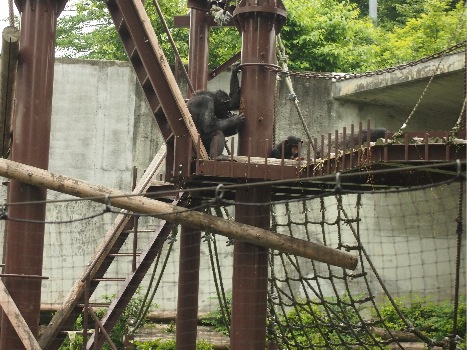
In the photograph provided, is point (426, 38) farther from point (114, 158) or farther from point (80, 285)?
point (80, 285)

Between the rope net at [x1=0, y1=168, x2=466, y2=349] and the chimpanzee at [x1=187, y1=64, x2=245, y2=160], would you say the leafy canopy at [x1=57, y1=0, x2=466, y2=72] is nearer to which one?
the rope net at [x1=0, y1=168, x2=466, y2=349]

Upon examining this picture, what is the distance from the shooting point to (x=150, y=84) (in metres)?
7.23

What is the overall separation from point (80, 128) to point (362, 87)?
3.85m

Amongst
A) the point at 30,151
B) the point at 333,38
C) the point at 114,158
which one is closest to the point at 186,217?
the point at 30,151

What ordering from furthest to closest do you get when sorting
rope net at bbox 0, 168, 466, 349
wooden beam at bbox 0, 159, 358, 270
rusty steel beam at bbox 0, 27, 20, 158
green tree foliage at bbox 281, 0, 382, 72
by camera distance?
1. green tree foliage at bbox 281, 0, 382, 72
2. rope net at bbox 0, 168, 466, 349
3. rusty steel beam at bbox 0, 27, 20, 158
4. wooden beam at bbox 0, 159, 358, 270

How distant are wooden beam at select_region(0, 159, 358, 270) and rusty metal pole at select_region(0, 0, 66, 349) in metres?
0.43

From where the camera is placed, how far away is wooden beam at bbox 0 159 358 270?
6648 mm

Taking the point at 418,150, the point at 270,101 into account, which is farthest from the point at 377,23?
the point at 418,150

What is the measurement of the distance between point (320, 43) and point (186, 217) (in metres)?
9.93

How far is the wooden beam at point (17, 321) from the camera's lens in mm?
6918

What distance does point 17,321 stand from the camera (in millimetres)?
6938

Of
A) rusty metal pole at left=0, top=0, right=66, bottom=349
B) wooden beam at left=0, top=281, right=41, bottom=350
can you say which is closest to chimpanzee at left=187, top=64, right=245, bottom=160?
rusty metal pole at left=0, top=0, right=66, bottom=349

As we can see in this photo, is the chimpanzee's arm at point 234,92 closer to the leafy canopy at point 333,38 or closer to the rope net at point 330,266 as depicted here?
the rope net at point 330,266

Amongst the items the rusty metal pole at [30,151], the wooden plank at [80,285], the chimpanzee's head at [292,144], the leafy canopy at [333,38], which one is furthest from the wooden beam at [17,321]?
the leafy canopy at [333,38]
